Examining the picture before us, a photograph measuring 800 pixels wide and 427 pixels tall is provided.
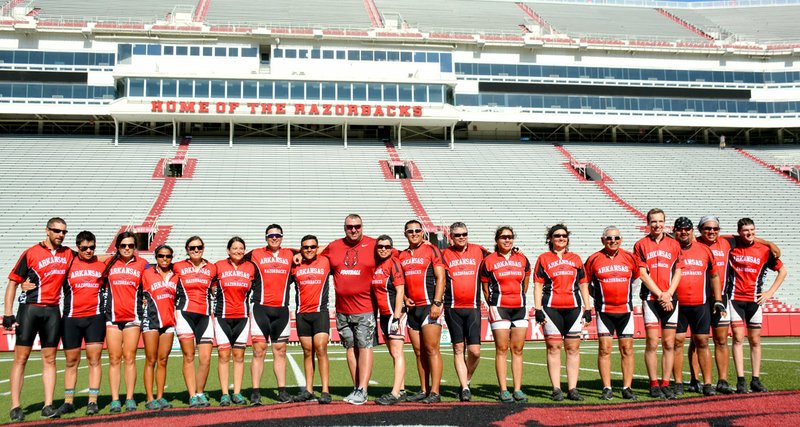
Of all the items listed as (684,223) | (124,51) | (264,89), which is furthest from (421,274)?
(124,51)

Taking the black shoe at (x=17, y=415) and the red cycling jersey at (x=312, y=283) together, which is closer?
the black shoe at (x=17, y=415)

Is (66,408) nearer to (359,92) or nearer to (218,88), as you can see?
(218,88)

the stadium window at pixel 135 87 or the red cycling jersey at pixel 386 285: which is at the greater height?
the stadium window at pixel 135 87

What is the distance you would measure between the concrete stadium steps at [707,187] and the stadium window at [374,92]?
11.2m

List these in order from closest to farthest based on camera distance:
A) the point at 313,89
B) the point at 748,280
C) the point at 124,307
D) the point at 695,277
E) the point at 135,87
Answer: the point at 124,307 < the point at 695,277 < the point at 748,280 < the point at 135,87 < the point at 313,89

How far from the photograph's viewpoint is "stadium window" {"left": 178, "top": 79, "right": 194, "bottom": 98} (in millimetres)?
33062

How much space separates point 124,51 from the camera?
34062mm

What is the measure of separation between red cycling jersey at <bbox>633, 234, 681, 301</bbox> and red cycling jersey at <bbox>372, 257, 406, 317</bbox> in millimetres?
2948

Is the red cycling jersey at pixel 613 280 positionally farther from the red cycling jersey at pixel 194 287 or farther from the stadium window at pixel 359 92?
the stadium window at pixel 359 92

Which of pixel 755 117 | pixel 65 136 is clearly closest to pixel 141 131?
pixel 65 136

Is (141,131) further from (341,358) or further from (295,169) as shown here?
(341,358)

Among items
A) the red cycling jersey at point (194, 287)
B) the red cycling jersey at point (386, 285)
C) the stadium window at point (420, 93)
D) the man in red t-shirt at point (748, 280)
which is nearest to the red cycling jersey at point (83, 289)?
the red cycling jersey at point (194, 287)

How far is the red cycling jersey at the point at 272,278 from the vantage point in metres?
7.40

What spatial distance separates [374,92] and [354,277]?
28.0m
